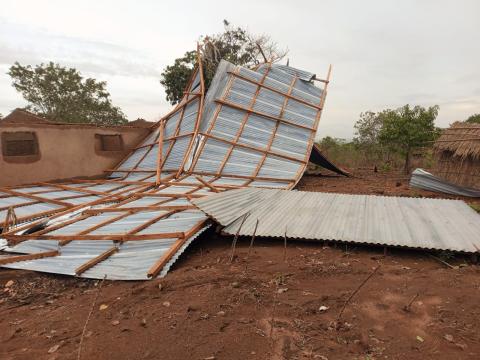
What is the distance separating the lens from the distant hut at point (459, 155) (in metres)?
8.97

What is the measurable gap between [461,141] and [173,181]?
879 cm

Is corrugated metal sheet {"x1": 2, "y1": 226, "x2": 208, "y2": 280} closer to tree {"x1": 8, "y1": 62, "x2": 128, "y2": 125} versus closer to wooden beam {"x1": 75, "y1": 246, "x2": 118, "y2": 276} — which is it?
wooden beam {"x1": 75, "y1": 246, "x2": 118, "y2": 276}

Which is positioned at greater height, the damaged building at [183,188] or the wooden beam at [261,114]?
the wooden beam at [261,114]

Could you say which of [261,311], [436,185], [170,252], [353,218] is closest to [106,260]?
[170,252]

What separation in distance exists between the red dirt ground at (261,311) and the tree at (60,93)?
2140cm

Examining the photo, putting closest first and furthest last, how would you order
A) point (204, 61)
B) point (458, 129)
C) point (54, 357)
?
point (54, 357) → point (458, 129) → point (204, 61)

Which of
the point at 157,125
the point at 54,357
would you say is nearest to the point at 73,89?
the point at 157,125

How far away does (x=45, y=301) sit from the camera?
3555 millimetres

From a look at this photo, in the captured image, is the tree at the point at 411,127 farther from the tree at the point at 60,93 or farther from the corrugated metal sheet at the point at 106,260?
the tree at the point at 60,93

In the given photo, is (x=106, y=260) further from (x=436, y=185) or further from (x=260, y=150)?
(x=436, y=185)

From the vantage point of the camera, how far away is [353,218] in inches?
211

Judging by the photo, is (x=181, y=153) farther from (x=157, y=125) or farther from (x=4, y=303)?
(x=4, y=303)

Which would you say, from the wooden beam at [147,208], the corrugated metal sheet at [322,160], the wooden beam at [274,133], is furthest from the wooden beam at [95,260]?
the corrugated metal sheet at [322,160]

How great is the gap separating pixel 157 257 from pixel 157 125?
9684mm
